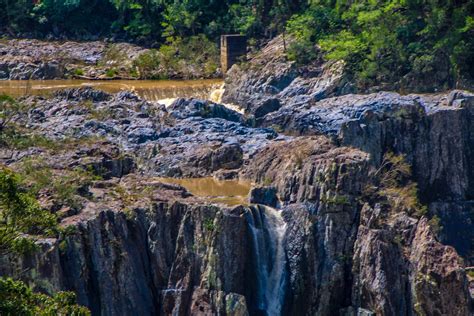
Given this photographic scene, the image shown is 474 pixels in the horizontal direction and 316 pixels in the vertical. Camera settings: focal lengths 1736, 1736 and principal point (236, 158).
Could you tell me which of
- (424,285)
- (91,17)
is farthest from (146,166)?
(91,17)

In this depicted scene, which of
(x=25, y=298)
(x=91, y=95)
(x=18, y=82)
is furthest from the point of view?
(x=18, y=82)

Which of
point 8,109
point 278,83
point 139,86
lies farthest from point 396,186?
point 139,86

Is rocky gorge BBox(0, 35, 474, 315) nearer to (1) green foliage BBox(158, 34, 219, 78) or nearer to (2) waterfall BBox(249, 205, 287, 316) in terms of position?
(2) waterfall BBox(249, 205, 287, 316)

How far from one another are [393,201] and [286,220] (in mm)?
3189

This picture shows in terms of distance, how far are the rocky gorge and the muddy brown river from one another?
5.01 meters

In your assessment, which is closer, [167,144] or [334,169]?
[334,169]

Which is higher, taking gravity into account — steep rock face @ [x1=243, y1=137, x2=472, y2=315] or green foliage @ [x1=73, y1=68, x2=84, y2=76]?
green foliage @ [x1=73, y1=68, x2=84, y2=76]

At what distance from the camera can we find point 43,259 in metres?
36.1

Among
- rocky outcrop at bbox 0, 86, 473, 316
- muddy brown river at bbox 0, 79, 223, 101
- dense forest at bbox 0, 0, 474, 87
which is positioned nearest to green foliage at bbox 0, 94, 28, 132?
rocky outcrop at bbox 0, 86, 473, 316

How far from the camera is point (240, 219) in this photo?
39719mm

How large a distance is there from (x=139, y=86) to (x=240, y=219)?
16.2 metres

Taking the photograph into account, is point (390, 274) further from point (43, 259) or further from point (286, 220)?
point (43, 259)

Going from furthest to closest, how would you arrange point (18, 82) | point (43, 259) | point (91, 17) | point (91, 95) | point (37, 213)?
point (91, 17), point (18, 82), point (91, 95), point (43, 259), point (37, 213)

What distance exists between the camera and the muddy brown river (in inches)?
2090
